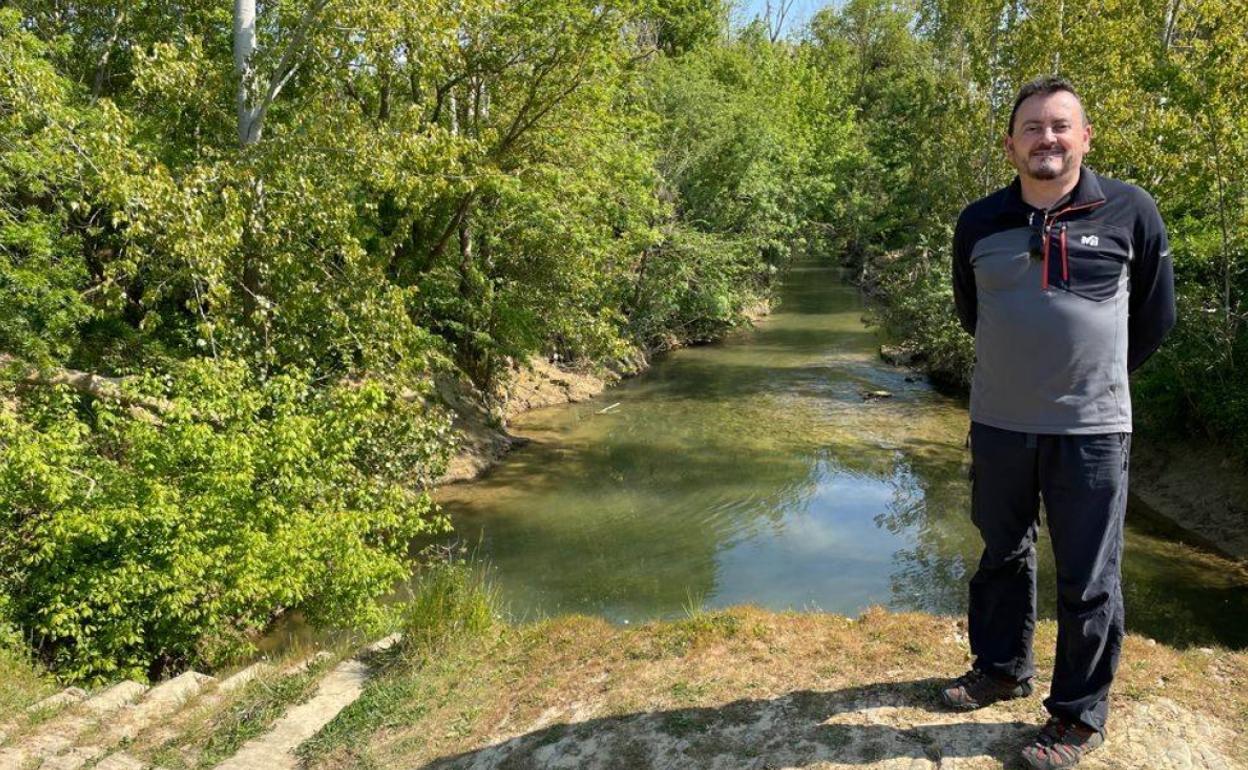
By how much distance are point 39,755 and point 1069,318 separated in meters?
5.33

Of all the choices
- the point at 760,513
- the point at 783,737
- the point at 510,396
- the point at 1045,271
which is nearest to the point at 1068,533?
the point at 1045,271

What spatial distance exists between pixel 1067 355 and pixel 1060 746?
1.47 meters

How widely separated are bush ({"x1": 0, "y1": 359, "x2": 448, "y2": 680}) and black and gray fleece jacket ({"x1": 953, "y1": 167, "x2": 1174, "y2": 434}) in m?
5.79

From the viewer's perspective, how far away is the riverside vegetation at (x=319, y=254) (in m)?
6.87

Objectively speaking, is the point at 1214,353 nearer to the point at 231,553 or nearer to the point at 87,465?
the point at 231,553

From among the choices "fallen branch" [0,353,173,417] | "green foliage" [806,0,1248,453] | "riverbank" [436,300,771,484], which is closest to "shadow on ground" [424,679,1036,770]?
"fallen branch" [0,353,173,417]

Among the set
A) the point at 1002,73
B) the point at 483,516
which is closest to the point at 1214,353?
the point at 1002,73

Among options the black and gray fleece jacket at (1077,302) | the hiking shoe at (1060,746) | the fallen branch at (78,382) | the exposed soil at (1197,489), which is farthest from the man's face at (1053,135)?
the exposed soil at (1197,489)

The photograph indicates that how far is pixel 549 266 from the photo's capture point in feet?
51.9

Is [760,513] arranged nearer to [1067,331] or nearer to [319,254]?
[319,254]

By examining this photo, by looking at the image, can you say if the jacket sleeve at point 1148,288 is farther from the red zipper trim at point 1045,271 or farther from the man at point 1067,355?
the red zipper trim at point 1045,271

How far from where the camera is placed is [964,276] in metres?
3.44

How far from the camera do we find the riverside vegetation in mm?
6867

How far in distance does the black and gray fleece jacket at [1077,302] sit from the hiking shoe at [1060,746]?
116 centimetres
